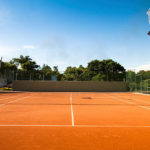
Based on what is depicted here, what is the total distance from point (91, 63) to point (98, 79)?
418 inches

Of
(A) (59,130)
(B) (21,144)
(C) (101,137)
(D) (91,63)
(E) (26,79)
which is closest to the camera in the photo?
(B) (21,144)

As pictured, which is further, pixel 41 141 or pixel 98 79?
pixel 98 79

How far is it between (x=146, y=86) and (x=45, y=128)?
21254mm

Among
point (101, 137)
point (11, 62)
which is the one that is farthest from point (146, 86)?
point (11, 62)

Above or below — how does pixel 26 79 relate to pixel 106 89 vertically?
above

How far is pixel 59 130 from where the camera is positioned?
415 cm

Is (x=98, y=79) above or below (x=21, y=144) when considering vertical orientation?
above

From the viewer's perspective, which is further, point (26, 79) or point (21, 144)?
point (26, 79)

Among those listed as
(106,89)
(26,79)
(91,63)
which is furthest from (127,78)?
(26,79)

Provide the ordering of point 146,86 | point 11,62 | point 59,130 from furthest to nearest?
point 11,62 < point 146,86 < point 59,130

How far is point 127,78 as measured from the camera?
27.4m

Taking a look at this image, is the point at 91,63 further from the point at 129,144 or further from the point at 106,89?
the point at 129,144

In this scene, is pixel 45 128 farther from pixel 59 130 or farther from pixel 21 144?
pixel 21 144

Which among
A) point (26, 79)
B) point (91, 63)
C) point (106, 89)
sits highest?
point (91, 63)
